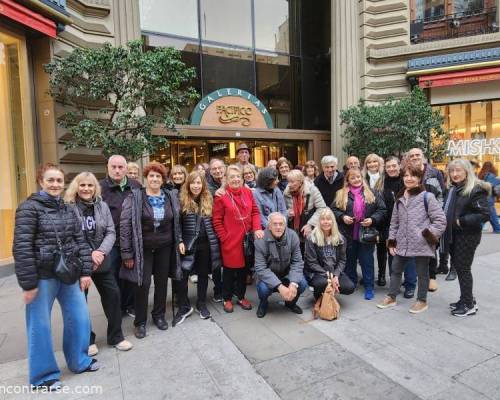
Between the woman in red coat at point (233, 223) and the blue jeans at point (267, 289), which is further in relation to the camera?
the woman in red coat at point (233, 223)

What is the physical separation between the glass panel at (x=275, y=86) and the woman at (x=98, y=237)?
31.6 ft

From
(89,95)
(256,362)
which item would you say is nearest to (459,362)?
(256,362)

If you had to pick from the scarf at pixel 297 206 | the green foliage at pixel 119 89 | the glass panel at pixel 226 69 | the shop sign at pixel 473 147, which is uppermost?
the glass panel at pixel 226 69

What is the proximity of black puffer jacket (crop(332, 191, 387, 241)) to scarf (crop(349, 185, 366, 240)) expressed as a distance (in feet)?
0.13

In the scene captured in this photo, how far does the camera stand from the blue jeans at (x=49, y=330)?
112 inches

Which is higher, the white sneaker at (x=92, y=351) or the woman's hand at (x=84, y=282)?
the woman's hand at (x=84, y=282)

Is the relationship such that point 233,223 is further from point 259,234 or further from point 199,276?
point 199,276

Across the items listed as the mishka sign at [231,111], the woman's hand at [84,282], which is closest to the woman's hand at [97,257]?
the woman's hand at [84,282]

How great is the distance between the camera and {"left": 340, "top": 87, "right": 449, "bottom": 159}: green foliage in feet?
32.1

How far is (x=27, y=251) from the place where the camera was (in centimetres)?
268

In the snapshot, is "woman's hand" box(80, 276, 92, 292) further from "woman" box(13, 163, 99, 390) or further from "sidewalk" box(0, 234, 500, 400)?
"sidewalk" box(0, 234, 500, 400)

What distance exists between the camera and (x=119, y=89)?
673cm

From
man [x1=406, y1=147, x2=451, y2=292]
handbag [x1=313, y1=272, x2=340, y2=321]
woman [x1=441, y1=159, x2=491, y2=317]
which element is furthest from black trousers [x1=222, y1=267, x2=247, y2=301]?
man [x1=406, y1=147, x2=451, y2=292]

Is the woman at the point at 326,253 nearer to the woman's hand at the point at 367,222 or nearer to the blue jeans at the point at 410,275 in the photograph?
the woman's hand at the point at 367,222
